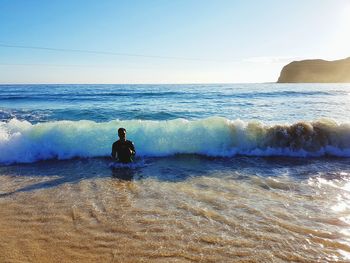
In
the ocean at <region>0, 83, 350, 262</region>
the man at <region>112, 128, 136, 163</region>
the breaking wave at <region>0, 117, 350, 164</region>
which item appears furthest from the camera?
the breaking wave at <region>0, 117, 350, 164</region>

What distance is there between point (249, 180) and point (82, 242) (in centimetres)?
389

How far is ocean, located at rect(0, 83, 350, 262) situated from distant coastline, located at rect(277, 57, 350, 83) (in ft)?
312

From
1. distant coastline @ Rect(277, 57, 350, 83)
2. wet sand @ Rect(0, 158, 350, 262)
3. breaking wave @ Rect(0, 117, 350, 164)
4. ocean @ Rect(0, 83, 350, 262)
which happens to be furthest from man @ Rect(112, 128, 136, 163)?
distant coastline @ Rect(277, 57, 350, 83)

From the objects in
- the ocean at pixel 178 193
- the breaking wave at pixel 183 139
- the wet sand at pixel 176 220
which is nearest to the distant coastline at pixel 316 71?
the breaking wave at pixel 183 139

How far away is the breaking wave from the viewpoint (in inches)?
382

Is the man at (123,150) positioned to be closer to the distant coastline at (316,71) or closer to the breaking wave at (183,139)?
the breaking wave at (183,139)

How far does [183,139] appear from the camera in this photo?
34.0 feet

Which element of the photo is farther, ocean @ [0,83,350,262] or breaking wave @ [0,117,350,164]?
breaking wave @ [0,117,350,164]

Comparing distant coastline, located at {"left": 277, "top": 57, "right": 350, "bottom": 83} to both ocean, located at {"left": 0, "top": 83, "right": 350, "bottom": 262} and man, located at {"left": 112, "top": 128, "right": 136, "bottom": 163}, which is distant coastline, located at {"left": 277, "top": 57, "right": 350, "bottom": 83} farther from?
man, located at {"left": 112, "top": 128, "right": 136, "bottom": 163}

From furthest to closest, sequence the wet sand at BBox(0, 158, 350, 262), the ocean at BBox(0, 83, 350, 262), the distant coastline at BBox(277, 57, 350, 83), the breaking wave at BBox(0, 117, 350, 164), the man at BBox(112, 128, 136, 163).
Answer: the distant coastline at BBox(277, 57, 350, 83) < the breaking wave at BBox(0, 117, 350, 164) < the man at BBox(112, 128, 136, 163) < the ocean at BBox(0, 83, 350, 262) < the wet sand at BBox(0, 158, 350, 262)

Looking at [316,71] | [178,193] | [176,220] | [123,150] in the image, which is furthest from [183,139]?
[316,71]

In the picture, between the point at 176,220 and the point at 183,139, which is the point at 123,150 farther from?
the point at 176,220

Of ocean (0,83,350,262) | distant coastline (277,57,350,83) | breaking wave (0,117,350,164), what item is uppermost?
distant coastline (277,57,350,83)

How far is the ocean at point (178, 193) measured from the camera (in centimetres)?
392
